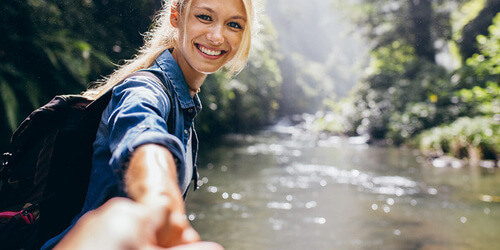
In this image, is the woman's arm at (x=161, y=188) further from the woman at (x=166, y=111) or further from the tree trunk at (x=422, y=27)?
the tree trunk at (x=422, y=27)

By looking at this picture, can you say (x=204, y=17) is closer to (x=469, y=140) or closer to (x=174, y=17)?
(x=174, y=17)

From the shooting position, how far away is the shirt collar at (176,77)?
137cm

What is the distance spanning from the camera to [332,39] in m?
108

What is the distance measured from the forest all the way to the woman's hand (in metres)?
1.39

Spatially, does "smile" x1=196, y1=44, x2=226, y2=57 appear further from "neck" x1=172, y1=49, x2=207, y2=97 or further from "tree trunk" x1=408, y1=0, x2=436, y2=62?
"tree trunk" x1=408, y1=0, x2=436, y2=62

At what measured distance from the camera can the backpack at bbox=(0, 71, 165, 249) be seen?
4.06 feet

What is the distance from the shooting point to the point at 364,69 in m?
27.2

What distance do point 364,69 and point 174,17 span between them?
2766cm

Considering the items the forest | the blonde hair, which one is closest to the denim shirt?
the blonde hair

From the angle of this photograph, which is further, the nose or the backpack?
the nose

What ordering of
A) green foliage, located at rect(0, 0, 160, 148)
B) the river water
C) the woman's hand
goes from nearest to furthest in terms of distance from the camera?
the woman's hand, green foliage, located at rect(0, 0, 160, 148), the river water

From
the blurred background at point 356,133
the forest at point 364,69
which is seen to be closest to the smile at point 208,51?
the forest at point 364,69

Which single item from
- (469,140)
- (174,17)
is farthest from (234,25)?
(469,140)

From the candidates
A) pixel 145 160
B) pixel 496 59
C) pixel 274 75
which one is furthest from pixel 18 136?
pixel 274 75
